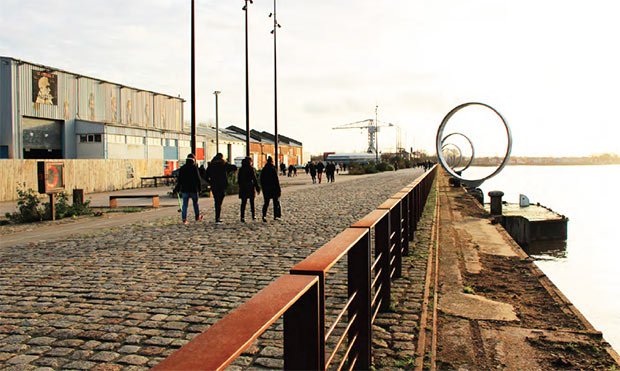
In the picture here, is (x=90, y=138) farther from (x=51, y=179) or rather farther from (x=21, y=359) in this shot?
(x=21, y=359)

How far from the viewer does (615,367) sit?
13.8ft

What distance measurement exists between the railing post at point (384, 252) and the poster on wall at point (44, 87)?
3617 cm

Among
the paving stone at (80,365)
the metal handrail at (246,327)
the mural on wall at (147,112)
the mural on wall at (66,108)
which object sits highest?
the mural on wall at (147,112)

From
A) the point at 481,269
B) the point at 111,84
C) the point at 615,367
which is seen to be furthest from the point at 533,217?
the point at 111,84

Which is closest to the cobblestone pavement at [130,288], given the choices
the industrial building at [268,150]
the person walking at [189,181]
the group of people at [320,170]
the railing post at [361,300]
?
the railing post at [361,300]

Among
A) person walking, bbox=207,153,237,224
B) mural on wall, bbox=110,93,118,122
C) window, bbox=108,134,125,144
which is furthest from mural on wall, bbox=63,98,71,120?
person walking, bbox=207,153,237,224

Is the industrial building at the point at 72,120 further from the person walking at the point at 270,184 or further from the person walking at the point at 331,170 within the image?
the person walking at the point at 270,184

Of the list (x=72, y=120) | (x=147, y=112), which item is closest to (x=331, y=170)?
(x=72, y=120)

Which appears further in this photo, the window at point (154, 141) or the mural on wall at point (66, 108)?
the window at point (154, 141)

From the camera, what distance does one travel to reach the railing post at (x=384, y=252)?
5.01 metres

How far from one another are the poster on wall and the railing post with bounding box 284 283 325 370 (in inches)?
1510

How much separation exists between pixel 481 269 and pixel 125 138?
113 feet

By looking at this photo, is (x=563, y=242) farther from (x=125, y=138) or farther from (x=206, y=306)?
(x=125, y=138)

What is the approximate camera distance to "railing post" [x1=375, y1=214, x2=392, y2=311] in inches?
197
